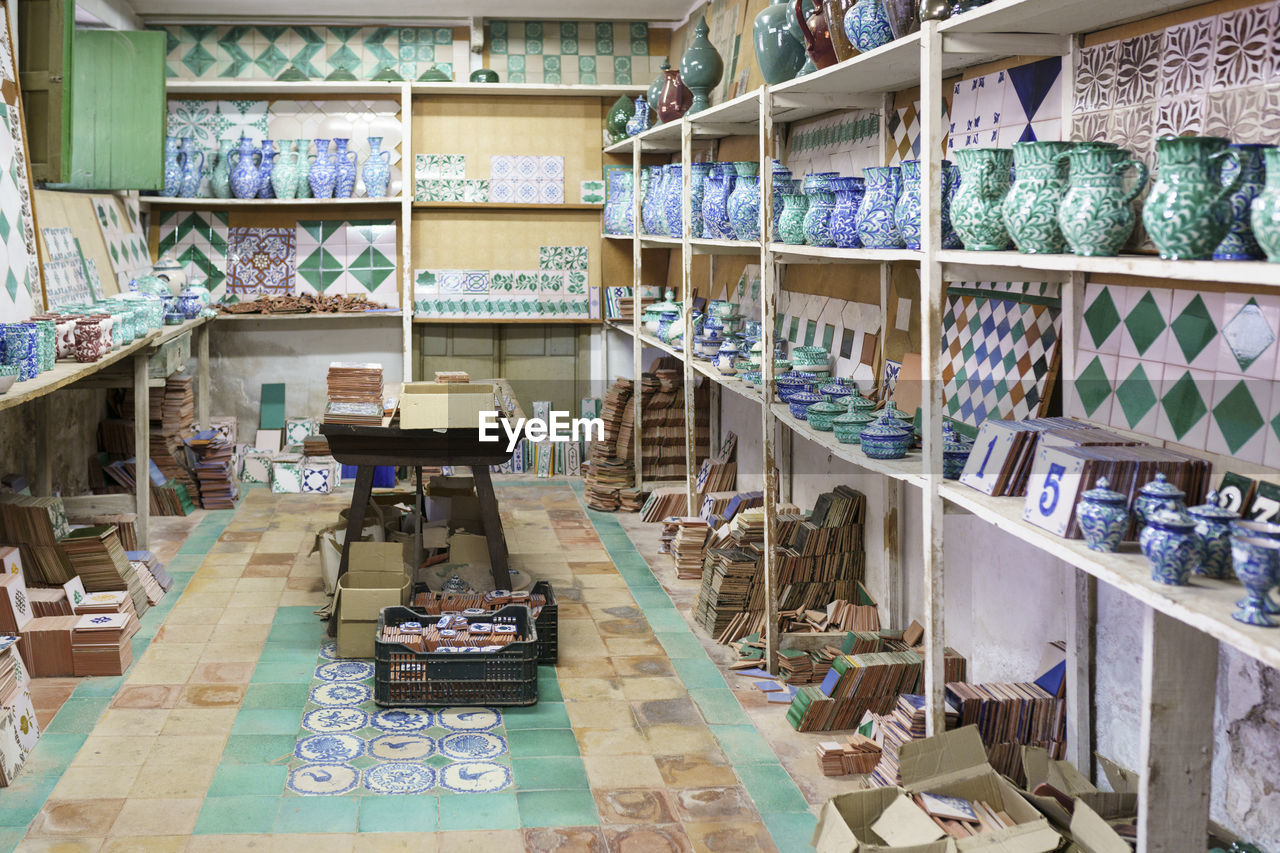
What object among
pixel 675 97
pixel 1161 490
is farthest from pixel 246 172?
pixel 1161 490

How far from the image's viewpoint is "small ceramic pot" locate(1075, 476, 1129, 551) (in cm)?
271

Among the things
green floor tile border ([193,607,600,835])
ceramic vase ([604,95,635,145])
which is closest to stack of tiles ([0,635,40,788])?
green floor tile border ([193,607,600,835])

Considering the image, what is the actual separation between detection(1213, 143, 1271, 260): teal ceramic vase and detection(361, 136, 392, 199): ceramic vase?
8182 mm

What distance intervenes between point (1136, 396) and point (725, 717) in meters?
2.13

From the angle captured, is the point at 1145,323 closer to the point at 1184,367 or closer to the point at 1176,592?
the point at 1184,367

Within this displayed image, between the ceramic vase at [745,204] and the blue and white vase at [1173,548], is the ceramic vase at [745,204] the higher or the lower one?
the higher one

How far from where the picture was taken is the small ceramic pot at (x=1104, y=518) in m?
2.71

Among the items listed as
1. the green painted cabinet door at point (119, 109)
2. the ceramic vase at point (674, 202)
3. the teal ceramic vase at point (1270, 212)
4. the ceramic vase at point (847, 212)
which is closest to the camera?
the teal ceramic vase at point (1270, 212)

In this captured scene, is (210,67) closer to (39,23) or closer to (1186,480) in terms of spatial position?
(39,23)

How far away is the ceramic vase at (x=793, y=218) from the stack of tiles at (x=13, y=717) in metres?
3.25

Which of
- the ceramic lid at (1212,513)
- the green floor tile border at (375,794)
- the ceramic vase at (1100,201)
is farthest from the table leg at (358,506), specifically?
the ceramic lid at (1212,513)

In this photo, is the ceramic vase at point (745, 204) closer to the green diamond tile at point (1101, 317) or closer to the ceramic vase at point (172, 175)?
the green diamond tile at point (1101, 317)

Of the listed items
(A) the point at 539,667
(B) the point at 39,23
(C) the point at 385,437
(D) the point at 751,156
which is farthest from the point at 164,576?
(D) the point at 751,156

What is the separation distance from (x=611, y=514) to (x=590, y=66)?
12.6ft
